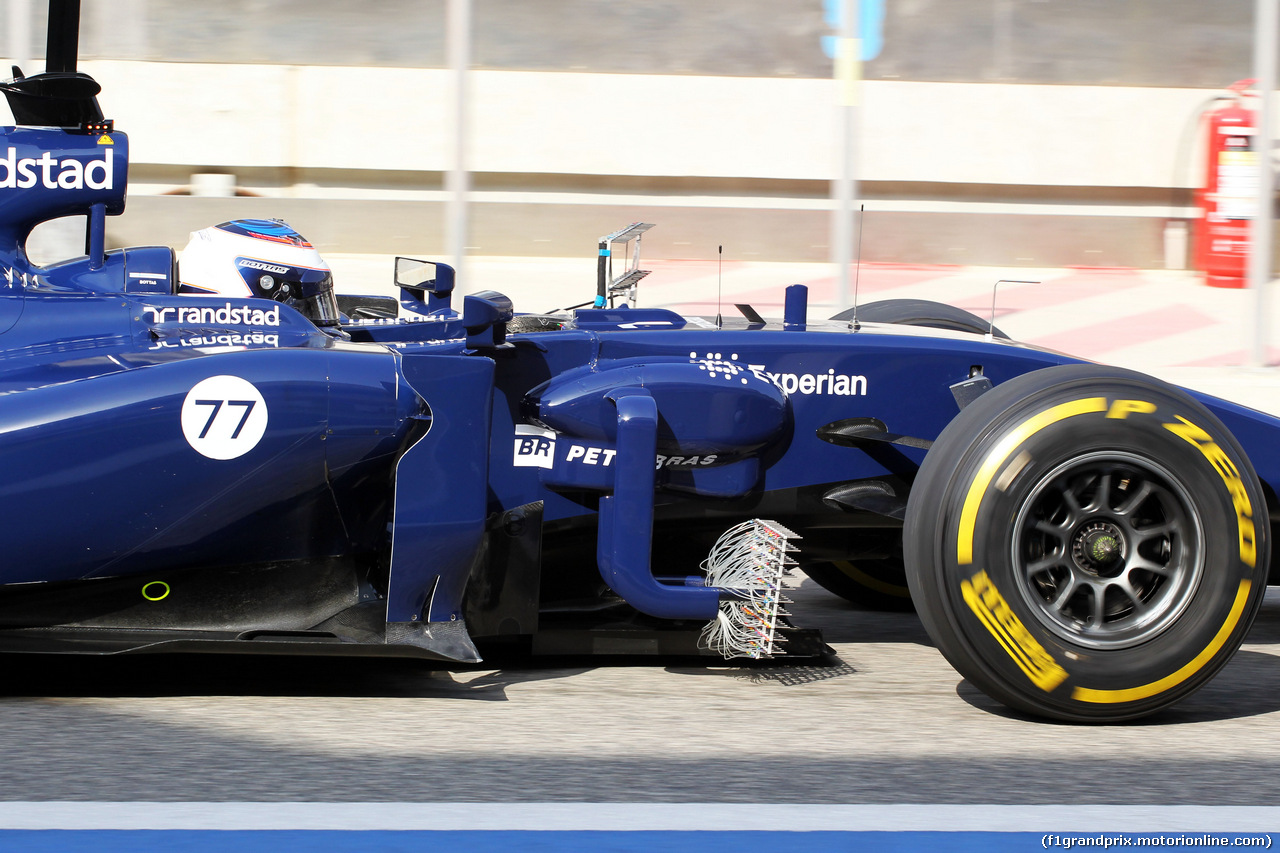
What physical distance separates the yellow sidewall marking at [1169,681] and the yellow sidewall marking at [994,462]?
0.40 metres

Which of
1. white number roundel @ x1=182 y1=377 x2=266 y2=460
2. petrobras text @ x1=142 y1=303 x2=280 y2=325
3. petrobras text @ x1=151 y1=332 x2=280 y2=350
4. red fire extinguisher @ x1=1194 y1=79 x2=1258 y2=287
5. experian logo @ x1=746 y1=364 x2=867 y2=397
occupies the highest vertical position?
red fire extinguisher @ x1=1194 y1=79 x2=1258 y2=287

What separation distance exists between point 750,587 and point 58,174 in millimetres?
2085

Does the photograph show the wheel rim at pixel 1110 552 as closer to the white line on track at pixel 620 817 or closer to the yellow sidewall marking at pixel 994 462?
the yellow sidewall marking at pixel 994 462

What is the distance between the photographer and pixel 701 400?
11.0 feet

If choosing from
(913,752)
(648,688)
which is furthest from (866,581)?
(913,752)

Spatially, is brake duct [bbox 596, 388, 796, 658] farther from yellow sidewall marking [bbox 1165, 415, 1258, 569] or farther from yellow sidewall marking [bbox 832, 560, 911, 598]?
yellow sidewall marking [bbox 832, 560, 911, 598]

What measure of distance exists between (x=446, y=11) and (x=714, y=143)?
2344mm

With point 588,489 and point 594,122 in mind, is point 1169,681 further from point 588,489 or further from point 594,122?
point 594,122

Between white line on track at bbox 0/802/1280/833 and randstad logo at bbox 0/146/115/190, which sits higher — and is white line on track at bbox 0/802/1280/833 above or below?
below

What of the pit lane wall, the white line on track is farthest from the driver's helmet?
the pit lane wall

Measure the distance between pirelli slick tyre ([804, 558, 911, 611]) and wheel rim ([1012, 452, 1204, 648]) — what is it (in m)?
1.29

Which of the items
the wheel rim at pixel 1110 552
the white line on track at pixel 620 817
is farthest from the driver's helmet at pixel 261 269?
the wheel rim at pixel 1110 552

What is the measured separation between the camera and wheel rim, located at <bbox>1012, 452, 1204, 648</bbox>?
302 cm

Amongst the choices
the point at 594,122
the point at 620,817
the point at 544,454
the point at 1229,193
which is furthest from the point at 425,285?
the point at 1229,193
